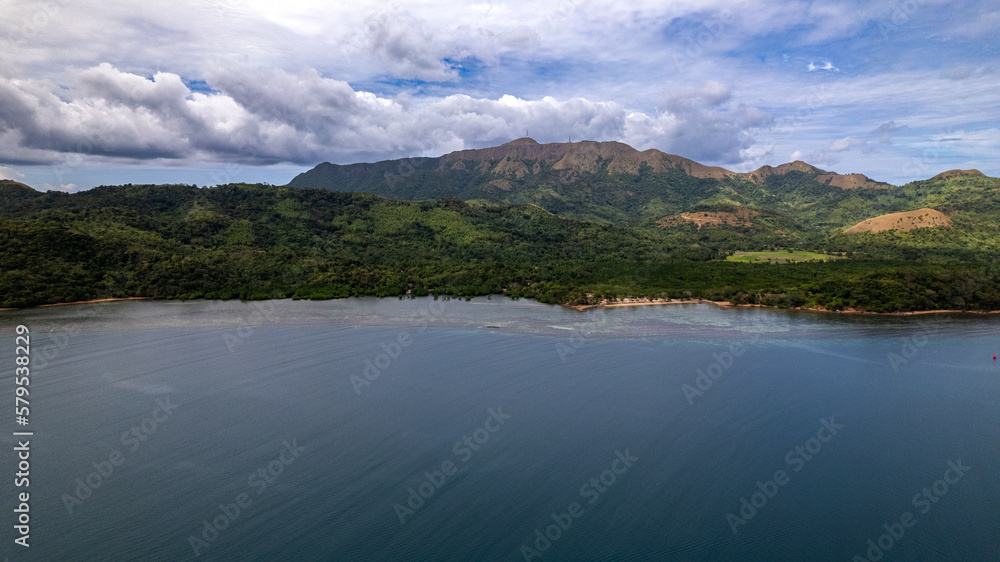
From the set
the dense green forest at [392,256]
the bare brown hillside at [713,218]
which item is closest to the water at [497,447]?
the dense green forest at [392,256]

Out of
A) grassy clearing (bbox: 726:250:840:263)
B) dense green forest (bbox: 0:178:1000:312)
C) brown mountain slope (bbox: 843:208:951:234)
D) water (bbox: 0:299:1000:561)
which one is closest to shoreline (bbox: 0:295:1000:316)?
dense green forest (bbox: 0:178:1000:312)

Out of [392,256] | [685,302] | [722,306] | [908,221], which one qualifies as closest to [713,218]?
[908,221]

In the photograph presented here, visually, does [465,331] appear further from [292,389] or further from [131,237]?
[131,237]

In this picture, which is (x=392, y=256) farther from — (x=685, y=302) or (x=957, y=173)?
(x=957, y=173)

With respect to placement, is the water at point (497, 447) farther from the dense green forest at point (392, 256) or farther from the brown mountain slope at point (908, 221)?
the brown mountain slope at point (908, 221)

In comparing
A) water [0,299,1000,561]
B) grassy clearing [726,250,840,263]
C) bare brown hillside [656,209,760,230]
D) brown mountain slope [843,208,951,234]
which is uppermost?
brown mountain slope [843,208,951,234]

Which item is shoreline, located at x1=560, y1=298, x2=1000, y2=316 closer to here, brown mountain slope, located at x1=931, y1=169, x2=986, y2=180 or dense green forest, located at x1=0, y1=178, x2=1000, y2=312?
dense green forest, located at x1=0, y1=178, x2=1000, y2=312
